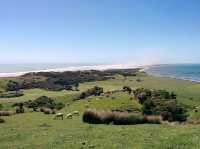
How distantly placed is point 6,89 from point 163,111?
7200cm

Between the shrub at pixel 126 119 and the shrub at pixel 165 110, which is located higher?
the shrub at pixel 126 119

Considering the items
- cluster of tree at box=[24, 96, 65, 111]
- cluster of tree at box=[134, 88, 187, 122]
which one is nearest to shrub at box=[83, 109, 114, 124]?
cluster of tree at box=[134, 88, 187, 122]

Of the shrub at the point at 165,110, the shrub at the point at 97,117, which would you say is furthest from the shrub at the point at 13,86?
the shrub at the point at 97,117

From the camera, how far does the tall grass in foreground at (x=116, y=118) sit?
106 feet

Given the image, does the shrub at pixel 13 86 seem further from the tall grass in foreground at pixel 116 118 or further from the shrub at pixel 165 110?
the tall grass in foreground at pixel 116 118

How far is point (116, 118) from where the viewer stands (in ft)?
107

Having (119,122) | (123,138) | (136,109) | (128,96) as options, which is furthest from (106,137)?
(128,96)

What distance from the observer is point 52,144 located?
2095 centimetres

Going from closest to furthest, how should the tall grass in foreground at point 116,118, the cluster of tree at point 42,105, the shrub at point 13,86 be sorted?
the tall grass in foreground at point 116,118, the cluster of tree at point 42,105, the shrub at point 13,86

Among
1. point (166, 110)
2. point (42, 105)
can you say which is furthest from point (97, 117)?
point (42, 105)

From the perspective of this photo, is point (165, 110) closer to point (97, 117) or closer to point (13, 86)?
point (97, 117)

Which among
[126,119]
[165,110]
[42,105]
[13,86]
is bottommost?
[13,86]

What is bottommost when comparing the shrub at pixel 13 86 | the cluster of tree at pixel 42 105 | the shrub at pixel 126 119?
the shrub at pixel 13 86

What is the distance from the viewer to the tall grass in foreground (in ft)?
106
